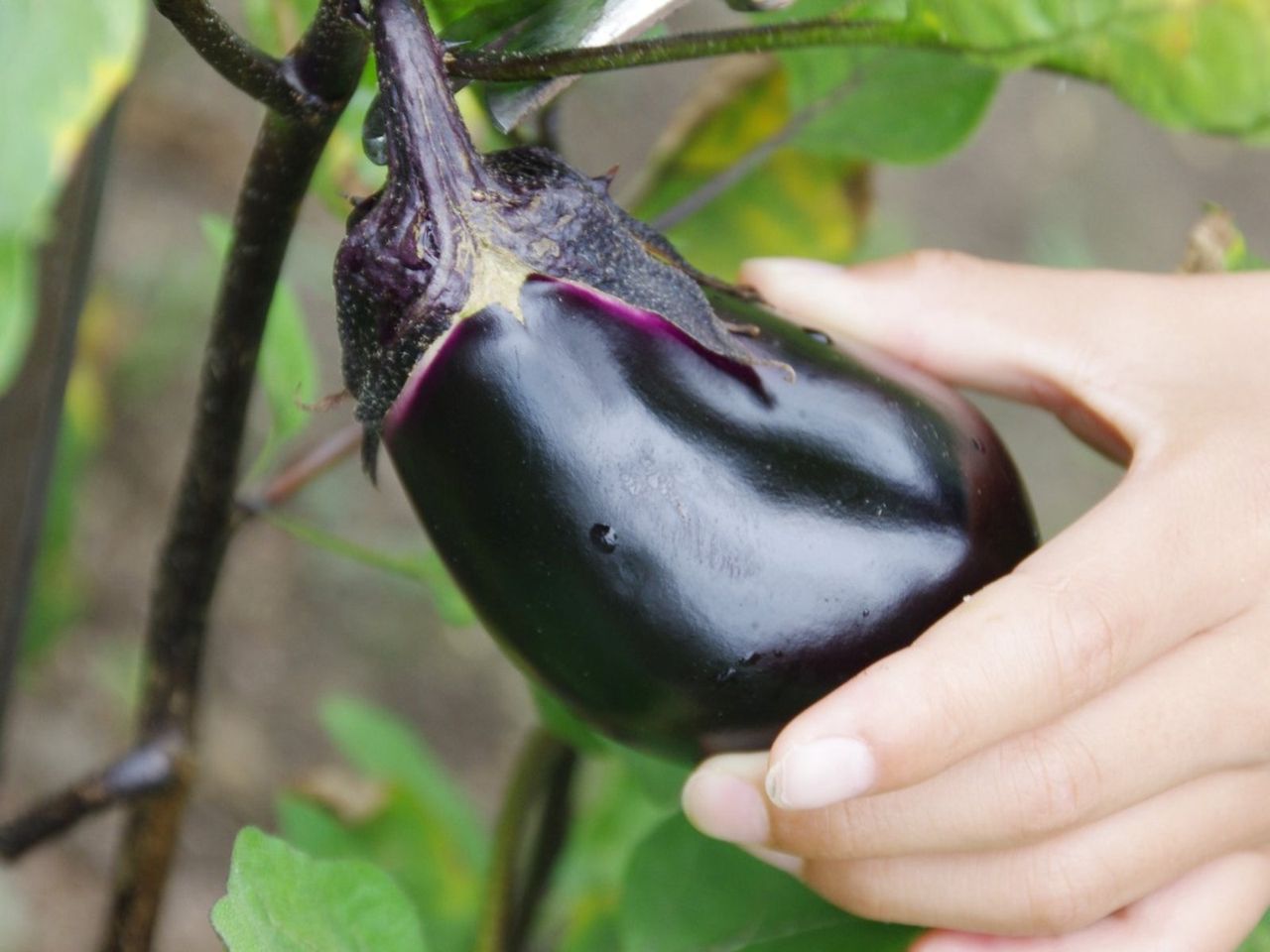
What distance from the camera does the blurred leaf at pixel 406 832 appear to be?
0.91 meters

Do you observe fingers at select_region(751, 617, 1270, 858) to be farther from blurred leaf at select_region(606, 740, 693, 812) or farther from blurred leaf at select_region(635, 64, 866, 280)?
blurred leaf at select_region(635, 64, 866, 280)

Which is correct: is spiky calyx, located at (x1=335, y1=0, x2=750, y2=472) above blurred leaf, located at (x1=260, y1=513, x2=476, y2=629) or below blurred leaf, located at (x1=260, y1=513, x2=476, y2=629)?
above

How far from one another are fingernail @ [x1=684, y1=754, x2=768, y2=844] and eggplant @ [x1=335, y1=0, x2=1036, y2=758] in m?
0.02

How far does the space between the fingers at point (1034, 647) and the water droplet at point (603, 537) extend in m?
0.08

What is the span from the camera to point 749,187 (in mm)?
846

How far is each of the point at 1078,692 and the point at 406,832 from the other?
2.00 feet

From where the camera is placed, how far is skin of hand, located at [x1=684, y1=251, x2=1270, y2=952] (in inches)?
A: 17.4

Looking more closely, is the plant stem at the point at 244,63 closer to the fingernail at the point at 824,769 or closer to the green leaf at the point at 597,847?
the fingernail at the point at 824,769

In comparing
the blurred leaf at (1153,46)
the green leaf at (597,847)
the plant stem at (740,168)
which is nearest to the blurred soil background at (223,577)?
the green leaf at (597,847)

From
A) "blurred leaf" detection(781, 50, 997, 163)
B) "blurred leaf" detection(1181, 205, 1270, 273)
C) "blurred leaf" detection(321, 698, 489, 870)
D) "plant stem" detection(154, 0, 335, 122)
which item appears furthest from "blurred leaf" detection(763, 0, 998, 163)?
"blurred leaf" detection(321, 698, 489, 870)

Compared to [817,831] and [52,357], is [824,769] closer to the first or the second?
[817,831]

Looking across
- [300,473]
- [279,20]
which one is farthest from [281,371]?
[279,20]

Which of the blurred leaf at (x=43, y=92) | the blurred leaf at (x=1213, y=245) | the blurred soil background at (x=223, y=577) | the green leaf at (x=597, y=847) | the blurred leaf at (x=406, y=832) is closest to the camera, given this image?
the blurred leaf at (x=43, y=92)

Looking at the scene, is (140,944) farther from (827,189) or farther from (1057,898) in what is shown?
(827,189)
